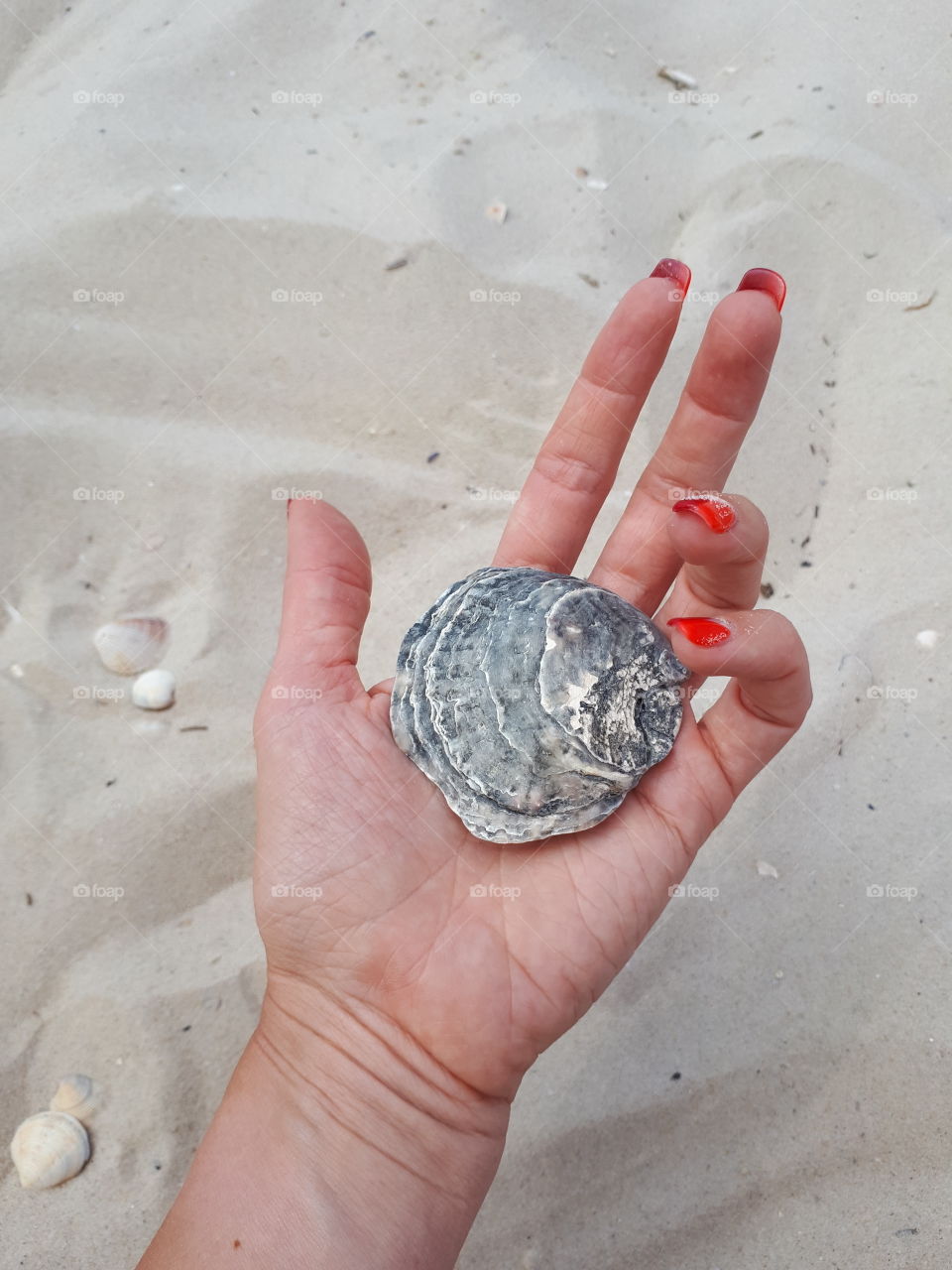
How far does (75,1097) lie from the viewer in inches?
102

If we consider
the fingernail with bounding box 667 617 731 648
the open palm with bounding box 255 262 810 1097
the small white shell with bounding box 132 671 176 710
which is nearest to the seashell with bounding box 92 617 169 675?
the small white shell with bounding box 132 671 176 710

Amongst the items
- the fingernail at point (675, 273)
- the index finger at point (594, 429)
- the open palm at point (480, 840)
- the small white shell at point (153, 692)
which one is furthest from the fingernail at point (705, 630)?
the small white shell at point (153, 692)

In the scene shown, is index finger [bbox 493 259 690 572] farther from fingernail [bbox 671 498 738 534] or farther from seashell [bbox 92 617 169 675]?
seashell [bbox 92 617 169 675]

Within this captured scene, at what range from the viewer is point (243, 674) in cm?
305

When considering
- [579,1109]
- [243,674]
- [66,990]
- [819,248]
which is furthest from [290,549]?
[819,248]

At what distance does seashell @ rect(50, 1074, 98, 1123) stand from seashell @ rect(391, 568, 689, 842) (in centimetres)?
137

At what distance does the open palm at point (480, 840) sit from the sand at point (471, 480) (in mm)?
653

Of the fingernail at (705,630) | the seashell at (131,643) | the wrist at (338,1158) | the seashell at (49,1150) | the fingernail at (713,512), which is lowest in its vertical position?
the seashell at (49,1150)

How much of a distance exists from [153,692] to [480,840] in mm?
1279

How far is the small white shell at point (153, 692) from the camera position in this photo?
9.75ft

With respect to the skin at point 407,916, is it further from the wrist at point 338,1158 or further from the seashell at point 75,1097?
the seashell at point 75,1097

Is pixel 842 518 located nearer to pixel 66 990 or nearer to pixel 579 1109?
pixel 579 1109

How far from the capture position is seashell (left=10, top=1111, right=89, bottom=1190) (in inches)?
97.6

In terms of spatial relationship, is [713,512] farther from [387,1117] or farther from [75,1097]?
[75,1097]
